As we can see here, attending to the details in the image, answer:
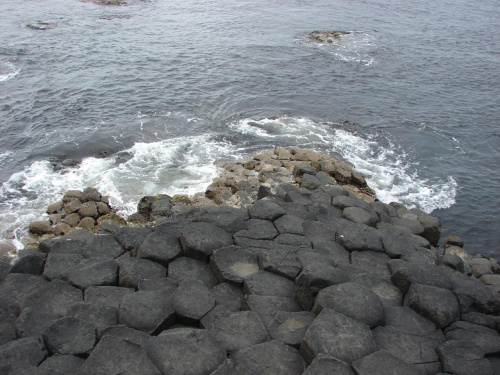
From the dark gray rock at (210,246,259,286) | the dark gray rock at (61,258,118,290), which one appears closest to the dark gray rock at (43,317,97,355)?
the dark gray rock at (61,258,118,290)

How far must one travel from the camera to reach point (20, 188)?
48.9 feet

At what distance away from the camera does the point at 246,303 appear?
6516 mm

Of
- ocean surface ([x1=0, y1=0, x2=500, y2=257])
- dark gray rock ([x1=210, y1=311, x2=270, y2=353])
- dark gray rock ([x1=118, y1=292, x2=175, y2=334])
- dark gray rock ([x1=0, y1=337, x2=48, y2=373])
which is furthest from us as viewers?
ocean surface ([x1=0, y1=0, x2=500, y2=257])

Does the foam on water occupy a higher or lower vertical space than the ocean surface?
lower

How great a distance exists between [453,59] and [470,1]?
2633 cm

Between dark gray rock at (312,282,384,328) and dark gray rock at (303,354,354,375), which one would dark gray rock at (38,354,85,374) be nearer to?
dark gray rock at (303,354,354,375)

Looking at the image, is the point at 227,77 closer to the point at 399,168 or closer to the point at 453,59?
the point at 399,168

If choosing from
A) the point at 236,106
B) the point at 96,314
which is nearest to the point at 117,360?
the point at 96,314

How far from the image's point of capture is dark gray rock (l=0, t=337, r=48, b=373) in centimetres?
523

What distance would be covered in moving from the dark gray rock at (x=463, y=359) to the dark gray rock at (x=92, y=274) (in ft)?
17.6

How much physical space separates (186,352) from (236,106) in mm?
18098

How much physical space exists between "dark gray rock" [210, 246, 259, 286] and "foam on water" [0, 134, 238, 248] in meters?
7.10

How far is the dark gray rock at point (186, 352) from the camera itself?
5.13 meters

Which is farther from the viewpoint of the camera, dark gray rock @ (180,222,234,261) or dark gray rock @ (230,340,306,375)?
dark gray rock @ (180,222,234,261)
